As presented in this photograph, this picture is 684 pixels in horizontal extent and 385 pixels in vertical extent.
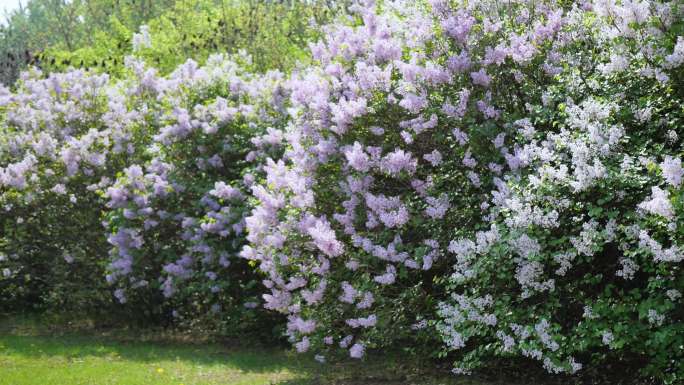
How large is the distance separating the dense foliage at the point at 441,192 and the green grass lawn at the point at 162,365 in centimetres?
42

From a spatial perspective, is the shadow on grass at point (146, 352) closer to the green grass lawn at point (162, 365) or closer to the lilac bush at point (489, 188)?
the green grass lawn at point (162, 365)

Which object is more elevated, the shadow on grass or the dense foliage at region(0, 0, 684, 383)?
the dense foliage at region(0, 0, 684, 383)

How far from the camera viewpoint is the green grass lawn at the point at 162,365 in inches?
396

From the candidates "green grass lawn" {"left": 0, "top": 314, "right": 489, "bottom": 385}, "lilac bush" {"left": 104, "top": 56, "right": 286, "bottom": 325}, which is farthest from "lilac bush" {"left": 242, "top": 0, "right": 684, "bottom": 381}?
"lilac bush" {"left": 104, "top": 56, "right": 286, "bottom": 325}

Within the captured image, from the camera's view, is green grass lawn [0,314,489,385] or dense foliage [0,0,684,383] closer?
dense foliage [0,0,684,383]

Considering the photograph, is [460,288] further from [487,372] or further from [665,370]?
[665,370]

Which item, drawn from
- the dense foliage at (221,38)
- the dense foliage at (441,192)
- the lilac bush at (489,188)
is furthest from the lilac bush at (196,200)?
the dense foliage at (221,38)

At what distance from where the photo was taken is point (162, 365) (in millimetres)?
11305

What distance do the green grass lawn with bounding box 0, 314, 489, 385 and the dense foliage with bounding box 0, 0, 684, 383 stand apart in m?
0.42

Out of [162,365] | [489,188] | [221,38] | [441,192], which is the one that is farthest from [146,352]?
[221,38]

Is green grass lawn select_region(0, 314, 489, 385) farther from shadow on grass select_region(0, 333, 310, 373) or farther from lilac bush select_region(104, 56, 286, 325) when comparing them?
lilac bush select_region(104, 56, 286, 325)

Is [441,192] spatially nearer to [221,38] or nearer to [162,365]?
[162,365]

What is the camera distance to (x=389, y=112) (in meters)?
9.28

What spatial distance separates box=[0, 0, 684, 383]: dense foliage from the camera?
269 inches
